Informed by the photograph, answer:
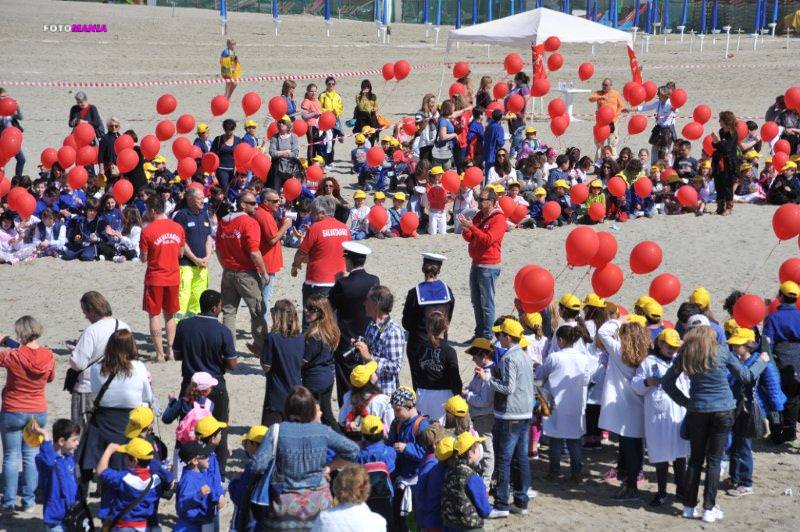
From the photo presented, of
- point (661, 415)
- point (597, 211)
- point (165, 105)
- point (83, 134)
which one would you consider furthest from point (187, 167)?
point (661, 415)

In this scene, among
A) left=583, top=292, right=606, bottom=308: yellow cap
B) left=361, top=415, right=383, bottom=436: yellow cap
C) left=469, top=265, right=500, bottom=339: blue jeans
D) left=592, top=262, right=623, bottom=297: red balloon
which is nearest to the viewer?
left=361, top=415, right=383, bottom=436: yellow cap

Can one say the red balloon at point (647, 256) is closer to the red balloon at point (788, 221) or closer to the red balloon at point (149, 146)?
the red balloon at point (788, 221)

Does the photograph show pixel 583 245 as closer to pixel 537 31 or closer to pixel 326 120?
pixel 326 120

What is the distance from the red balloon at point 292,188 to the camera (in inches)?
643

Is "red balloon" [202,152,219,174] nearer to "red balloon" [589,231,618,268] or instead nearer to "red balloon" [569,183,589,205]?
"red balloon" [569,183,589,205]

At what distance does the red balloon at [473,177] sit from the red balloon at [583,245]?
5574 millimetres

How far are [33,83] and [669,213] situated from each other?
55.4 feet

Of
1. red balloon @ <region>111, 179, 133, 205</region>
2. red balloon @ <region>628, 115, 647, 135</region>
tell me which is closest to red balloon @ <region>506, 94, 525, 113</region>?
red balloon @ <region>628, 115, 647, 135</region>

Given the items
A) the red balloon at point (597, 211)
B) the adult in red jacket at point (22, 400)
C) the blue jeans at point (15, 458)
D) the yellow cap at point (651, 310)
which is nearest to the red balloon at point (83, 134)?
the red balloon at point (597, 211)

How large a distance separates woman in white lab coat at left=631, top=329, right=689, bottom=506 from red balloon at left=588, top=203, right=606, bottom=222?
8024 millimetres

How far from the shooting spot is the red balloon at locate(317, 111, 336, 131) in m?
19.3

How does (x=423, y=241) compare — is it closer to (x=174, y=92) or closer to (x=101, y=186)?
(x=101, y=186)

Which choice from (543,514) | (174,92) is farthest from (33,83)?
(543,514)

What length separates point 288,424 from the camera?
7273mm
